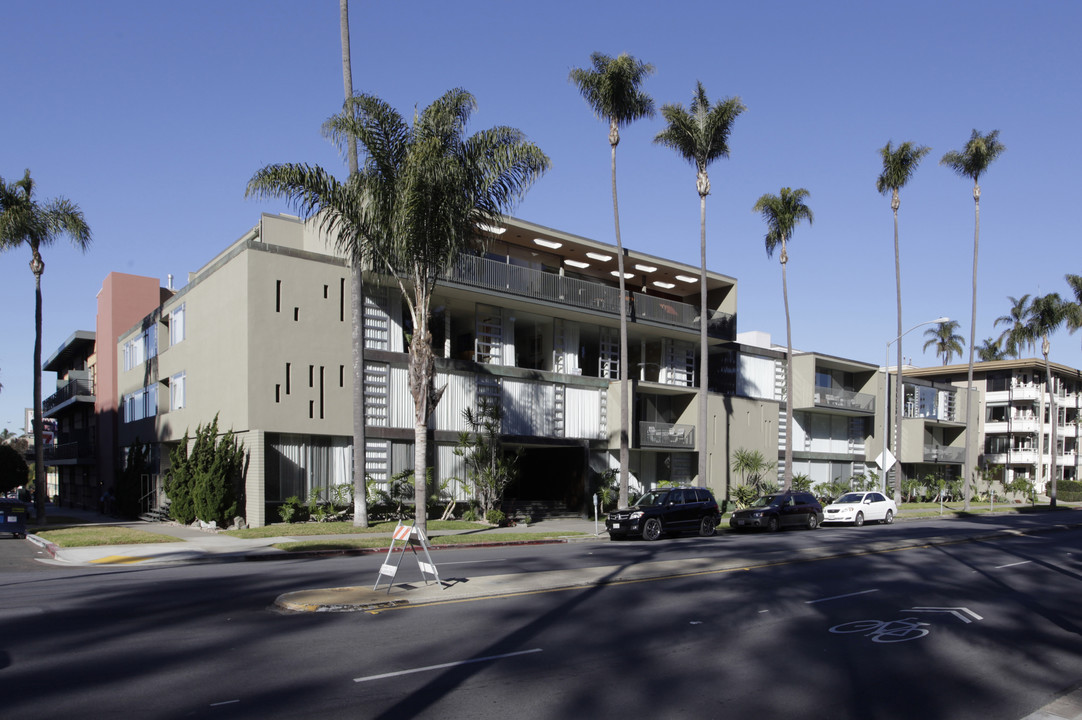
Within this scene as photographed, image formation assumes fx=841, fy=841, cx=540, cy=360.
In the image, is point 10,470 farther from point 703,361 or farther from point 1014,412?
point 1014,412

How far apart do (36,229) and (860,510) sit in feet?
117

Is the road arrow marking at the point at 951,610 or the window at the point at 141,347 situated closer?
the road arrow marking at the point at 951,610

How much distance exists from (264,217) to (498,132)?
11658 millimetres

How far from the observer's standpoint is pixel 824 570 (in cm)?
1727

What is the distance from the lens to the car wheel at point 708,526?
2798 cm

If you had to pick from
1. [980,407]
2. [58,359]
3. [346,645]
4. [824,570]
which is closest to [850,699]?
[346,645]

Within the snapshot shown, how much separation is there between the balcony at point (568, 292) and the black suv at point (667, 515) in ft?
32.9

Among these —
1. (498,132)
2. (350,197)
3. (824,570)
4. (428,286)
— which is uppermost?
(498,132)

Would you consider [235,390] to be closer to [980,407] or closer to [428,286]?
[428,286]

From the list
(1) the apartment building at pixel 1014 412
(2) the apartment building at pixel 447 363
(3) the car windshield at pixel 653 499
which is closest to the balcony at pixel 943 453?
(1) the apartment building at pixel 1014 412

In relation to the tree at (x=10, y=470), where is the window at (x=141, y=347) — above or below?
above

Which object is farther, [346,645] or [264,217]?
[264,217]

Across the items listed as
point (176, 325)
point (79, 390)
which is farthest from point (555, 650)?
point (79, 390)

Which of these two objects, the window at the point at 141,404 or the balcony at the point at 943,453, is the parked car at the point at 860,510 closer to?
the balcony at the point at 943,453
